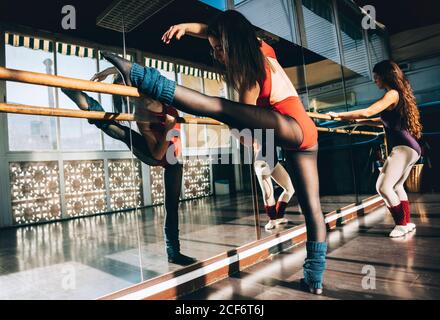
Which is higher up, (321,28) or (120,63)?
(321,28)

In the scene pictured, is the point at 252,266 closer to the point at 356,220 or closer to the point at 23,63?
the point at 356,220

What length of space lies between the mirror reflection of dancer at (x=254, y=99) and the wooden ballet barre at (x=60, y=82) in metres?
0.05

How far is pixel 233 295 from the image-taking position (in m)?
1.22

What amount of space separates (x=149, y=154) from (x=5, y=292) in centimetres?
118

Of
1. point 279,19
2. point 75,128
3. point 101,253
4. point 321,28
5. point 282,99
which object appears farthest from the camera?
point 75,128

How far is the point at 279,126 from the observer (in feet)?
3.55

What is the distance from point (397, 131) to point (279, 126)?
1.63 m

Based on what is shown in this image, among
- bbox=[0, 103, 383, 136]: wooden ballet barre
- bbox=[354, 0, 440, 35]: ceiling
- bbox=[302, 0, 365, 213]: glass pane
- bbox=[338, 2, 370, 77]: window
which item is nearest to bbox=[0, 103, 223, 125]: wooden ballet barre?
bbox=[0, 103, 383, 136]: wooden ballet barre

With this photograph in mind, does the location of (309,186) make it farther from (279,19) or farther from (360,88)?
(360,88)

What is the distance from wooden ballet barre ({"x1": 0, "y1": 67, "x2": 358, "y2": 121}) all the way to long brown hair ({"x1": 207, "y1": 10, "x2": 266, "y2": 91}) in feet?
1.30

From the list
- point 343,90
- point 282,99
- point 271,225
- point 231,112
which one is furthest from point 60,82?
point 343,90

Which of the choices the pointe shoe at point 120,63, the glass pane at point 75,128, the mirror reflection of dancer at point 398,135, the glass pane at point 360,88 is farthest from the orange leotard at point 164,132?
the glass pane at point 75,128

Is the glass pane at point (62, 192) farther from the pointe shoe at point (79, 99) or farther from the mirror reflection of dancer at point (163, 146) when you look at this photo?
the pointe shoe at point (79, 99)
